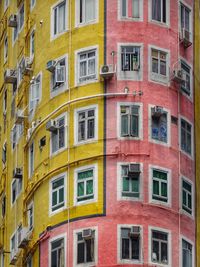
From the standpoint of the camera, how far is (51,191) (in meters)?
61.9

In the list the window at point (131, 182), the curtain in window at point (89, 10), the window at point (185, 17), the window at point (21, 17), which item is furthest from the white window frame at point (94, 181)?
the window at point (21, 17)

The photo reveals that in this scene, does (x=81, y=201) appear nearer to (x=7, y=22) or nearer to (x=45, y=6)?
(x=45, y=6)

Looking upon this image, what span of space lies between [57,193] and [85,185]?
1371 mm

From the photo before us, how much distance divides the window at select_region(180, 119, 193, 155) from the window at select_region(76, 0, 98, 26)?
Answer: 16.6 ft

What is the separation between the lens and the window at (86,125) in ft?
201

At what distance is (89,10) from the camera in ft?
209

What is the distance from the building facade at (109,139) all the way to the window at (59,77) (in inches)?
1.4

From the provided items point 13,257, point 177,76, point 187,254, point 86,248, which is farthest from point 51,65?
point 187,254

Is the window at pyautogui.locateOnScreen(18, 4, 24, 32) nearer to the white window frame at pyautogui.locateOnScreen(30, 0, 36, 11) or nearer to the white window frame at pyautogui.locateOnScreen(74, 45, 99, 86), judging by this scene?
the white window frame at pyautogui.locateOnScreen(30, 0, 36, 11)

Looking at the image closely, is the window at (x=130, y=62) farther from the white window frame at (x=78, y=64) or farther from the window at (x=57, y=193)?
the window at (x=57, y=193)

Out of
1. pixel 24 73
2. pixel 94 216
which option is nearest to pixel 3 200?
pixel 24 73

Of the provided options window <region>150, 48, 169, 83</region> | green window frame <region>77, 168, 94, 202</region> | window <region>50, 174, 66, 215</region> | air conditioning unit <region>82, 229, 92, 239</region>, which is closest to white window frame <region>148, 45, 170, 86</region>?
window <region>150, 48, 169, 83</region>

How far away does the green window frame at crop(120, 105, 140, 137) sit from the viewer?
2402 inches

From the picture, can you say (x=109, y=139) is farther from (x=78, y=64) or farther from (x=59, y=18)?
(x=59, y=18)
